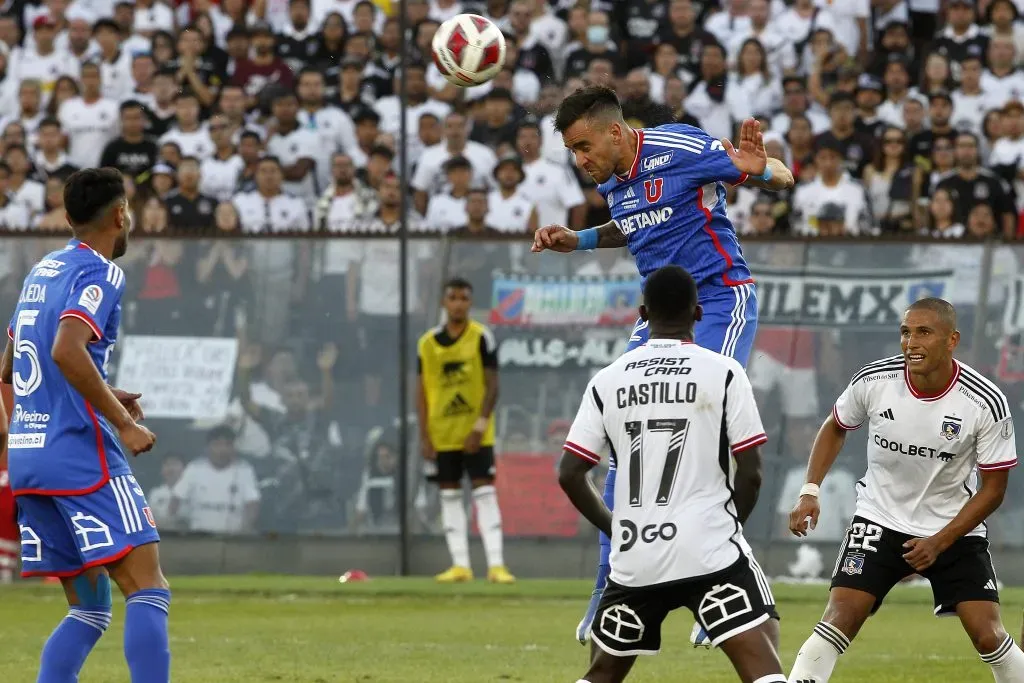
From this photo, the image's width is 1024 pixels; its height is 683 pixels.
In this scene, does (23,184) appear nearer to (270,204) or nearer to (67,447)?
(270,204)

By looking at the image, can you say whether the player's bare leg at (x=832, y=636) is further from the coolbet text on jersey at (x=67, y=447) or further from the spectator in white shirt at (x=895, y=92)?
the spectator in white shirt at (x=895, y=92)

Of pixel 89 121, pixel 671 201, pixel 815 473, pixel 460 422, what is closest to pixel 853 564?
pixel 815 473

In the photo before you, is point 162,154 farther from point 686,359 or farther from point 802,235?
point 686,359

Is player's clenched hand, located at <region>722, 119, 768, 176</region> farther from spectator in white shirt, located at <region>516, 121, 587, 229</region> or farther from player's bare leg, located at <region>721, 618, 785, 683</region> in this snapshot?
spectator in white shirt, located at <region>516, 121, 587, 229</region>

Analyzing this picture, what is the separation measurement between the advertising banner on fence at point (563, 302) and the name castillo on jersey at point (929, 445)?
7.85 meters

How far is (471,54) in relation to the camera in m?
10.8

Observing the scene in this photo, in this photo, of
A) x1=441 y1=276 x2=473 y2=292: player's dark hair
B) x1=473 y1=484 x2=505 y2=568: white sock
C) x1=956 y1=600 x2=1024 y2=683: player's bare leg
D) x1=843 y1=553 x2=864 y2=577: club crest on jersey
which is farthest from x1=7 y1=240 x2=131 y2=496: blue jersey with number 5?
x1=473 y1=484 x2=505 y2=568: white sock

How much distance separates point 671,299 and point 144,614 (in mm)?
2403

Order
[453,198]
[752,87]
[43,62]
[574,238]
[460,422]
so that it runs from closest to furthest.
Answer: [574,238] < [460,422] < [453,198] < [752,87] < [43,62]

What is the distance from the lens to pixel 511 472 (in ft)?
52.3

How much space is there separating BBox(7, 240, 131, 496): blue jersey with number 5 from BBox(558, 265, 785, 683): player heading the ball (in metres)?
2.10

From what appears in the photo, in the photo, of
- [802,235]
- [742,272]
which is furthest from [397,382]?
[742,272]

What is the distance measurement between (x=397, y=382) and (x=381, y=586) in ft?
7.38

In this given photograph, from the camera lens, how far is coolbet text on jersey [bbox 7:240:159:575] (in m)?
6.74
